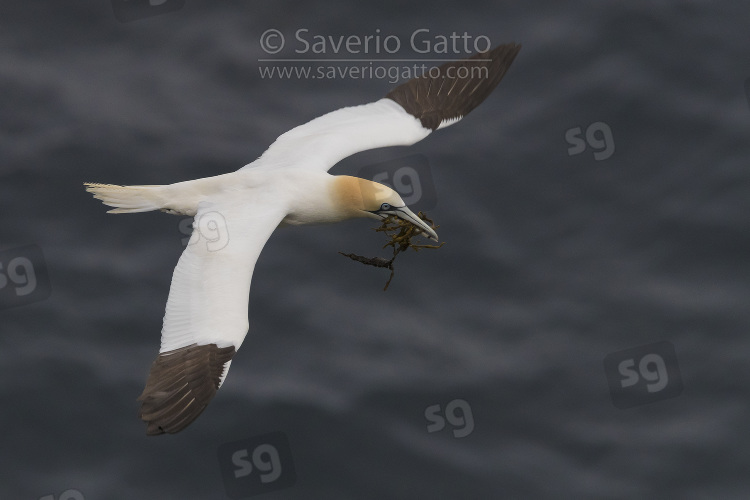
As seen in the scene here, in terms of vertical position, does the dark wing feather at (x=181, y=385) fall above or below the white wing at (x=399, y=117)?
below

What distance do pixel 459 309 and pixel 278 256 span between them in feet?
6.99

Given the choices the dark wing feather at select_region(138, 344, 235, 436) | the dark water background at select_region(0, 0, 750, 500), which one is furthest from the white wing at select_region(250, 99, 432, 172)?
the dark wing feather at select_region(138, 344, 235, 436)

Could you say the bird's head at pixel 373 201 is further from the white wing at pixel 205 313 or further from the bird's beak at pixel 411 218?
the white wing at pixel 205 313

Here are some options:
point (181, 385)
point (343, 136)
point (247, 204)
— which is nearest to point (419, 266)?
point (343, 136)

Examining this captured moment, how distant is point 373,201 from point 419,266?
2923 mm

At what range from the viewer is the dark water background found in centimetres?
1427

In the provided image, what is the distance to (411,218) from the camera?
1281 cm

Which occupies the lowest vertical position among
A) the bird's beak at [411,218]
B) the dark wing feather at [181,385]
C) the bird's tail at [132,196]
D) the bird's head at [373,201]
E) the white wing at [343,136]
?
the dark wing feather at [181,385]

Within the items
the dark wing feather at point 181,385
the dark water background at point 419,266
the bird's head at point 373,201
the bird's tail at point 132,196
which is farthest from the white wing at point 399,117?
the dark wing feather at point 181,385

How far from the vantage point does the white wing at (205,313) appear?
11.5 meters

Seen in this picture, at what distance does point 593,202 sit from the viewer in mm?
16406

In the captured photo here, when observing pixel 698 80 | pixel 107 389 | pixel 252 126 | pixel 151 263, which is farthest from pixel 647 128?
pixel 107 389

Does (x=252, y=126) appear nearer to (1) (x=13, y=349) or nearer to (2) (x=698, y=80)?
(1) (x=13, y=349)

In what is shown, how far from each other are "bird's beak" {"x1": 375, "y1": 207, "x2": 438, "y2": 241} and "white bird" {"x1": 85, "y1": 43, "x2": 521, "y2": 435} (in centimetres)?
1
